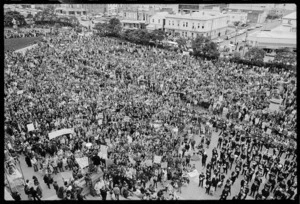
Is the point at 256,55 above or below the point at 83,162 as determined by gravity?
above

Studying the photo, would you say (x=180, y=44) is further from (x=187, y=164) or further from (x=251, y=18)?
(x=251, y=18)

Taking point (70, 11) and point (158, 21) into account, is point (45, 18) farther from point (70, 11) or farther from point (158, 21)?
point (158, 21)

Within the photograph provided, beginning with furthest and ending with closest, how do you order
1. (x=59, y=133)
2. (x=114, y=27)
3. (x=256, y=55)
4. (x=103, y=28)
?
(x=103, y=28)
(x=114, y=27)
(x=256, y=55)
(x=59, y=133)

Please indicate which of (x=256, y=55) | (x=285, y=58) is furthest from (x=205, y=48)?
(x=285, y=58)

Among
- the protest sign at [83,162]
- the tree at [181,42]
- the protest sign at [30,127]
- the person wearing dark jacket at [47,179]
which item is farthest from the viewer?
the tree at [181,42]

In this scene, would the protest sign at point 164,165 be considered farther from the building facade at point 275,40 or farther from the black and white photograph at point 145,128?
the building facade at point 275,40

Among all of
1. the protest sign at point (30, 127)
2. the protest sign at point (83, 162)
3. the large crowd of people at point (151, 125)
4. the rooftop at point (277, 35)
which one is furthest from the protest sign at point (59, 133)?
the rooftop at point (277, 35)

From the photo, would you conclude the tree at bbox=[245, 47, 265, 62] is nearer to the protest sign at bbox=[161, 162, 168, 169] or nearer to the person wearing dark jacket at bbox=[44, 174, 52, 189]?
the protest sign at bbox=[161, 162, 168, 169]
